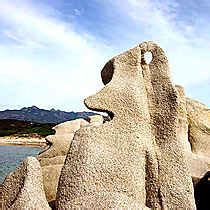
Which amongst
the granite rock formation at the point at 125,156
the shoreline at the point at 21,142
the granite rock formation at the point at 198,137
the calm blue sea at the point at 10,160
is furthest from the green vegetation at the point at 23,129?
the granite rock formation at the point at 125,156

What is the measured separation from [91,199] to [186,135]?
421cm

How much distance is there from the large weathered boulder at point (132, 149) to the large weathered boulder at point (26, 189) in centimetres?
31

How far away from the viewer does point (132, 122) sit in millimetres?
7309

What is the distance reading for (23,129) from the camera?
9025 cm

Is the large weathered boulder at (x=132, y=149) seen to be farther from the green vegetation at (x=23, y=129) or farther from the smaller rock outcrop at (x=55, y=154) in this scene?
the green vegetation at (x=23, y=129)

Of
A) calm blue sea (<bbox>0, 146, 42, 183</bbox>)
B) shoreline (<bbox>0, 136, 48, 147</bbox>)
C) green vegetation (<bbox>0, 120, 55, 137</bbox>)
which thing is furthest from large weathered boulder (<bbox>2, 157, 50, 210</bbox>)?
green vegetation (<bbox>0, 120, 55, 137</bbox>)

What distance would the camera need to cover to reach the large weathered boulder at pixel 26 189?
6.40m

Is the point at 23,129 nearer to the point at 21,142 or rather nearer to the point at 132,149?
the point at 21,142

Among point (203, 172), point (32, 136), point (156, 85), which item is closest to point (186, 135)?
point (203, 172)

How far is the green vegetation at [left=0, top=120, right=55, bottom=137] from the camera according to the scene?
262 ft

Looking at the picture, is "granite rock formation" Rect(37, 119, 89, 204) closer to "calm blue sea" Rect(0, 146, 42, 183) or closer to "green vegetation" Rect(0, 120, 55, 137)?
"calm blue sea" Rect(0, 146, 42, 183)

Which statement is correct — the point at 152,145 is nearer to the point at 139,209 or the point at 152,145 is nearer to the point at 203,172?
the point at 139,209

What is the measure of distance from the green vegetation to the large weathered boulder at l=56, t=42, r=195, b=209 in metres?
69.0

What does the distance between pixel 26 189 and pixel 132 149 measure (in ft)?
5.60
